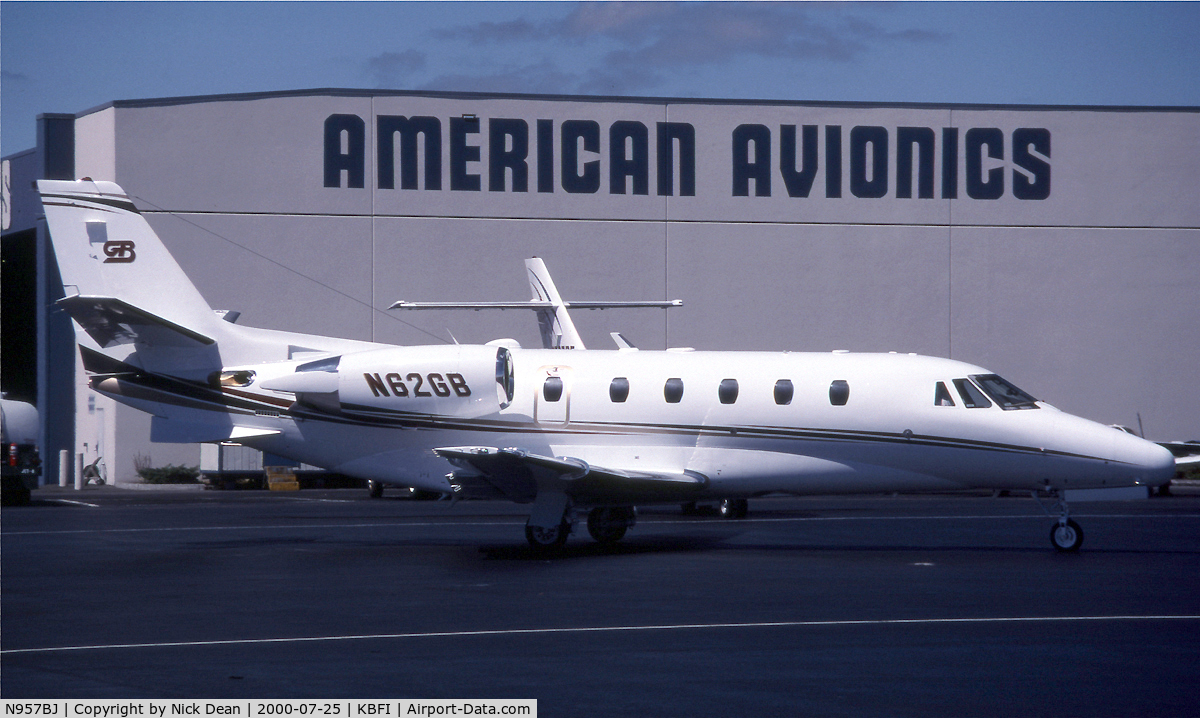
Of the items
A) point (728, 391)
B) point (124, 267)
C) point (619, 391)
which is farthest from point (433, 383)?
point (124, 267)

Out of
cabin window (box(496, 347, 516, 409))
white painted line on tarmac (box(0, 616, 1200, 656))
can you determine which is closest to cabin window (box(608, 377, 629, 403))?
cabin window (box(496, 347, 516, 409))

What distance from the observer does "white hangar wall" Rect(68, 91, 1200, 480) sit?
1668 inches

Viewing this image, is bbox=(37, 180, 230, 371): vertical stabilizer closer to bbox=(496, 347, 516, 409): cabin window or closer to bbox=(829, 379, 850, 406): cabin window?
bbox=(496, 347, 516, 409): cabin window

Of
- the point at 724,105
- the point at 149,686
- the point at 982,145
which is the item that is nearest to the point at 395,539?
the point at 149,686

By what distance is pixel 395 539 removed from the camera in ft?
71.9

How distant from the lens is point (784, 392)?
19953 millimetres

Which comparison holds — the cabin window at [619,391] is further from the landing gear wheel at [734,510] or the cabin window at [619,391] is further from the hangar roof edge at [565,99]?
the hangar roof edge at [565,99]

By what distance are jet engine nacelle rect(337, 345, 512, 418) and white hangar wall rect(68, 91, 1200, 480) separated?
73.8 feet

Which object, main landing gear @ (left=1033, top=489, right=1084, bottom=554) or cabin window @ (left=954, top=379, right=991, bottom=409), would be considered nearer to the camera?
main landing gear @ (left=1033, top=489, right=1084, bottom=554)

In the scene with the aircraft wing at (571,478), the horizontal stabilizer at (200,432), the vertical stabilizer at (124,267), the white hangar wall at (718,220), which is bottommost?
the aircraft wing at (571,478)

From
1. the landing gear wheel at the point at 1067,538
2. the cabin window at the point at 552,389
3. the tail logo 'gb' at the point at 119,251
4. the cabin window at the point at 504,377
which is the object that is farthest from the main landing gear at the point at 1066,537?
the tail logo 'gb' at the point at 119,251

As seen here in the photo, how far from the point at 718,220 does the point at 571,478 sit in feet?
87.2

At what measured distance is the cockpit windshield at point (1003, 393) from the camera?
19592 millimetres

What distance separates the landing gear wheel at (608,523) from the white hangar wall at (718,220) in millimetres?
22848
